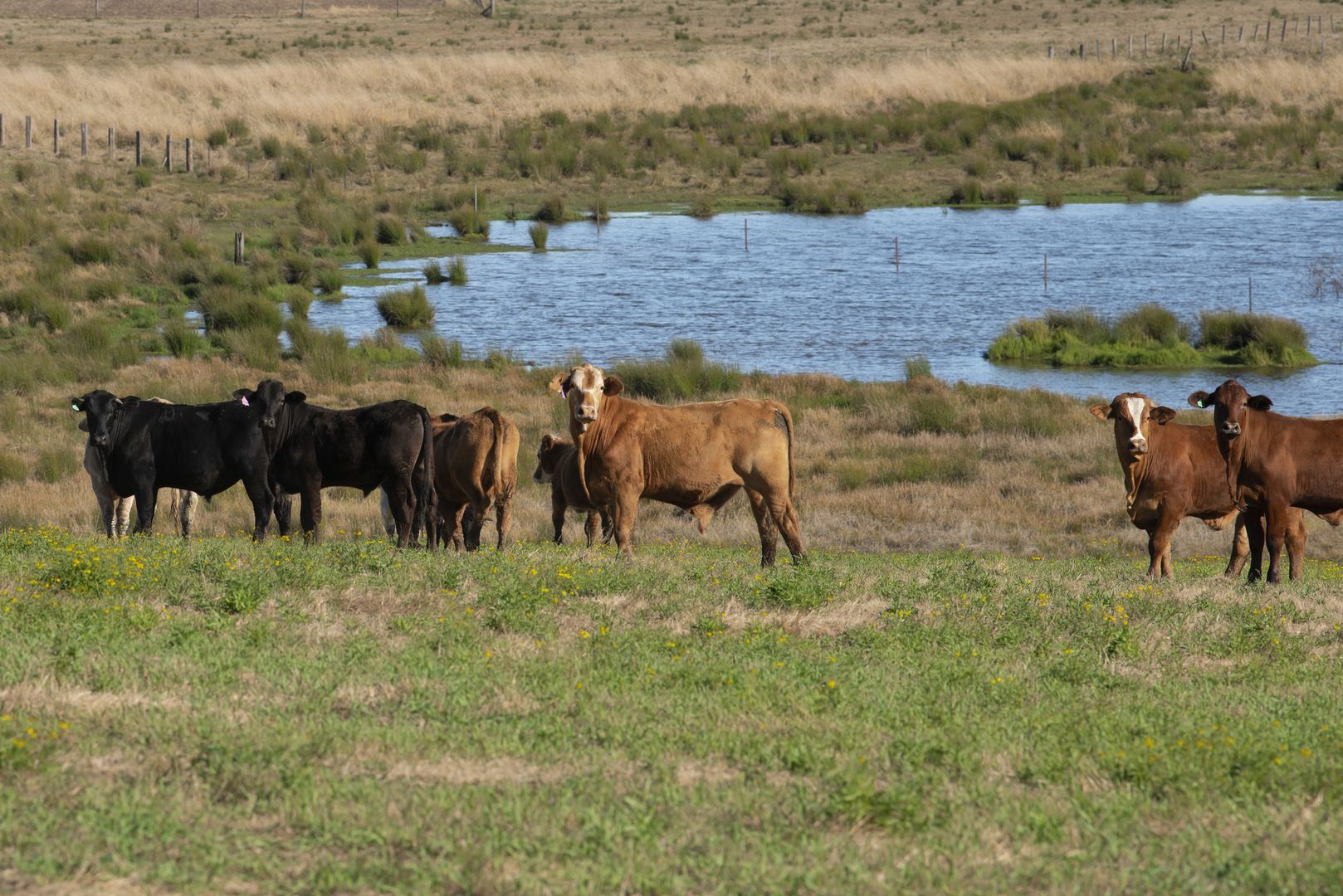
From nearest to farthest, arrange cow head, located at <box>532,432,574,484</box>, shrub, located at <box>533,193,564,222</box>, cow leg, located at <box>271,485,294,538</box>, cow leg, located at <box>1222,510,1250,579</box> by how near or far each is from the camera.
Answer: cow leg, located at <box>1222,510,1250,579</box> → cow leg, located at <box>271,485,294,538</box> → cow head, located at <box>532,432,574,484</box> → shrub, located at <box>533,193,564,222</box>

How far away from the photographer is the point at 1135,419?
42.7 ft

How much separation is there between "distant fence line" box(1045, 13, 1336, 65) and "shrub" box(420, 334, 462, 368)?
152 feet

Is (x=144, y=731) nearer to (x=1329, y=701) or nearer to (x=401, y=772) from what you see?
(x=401, y=772)

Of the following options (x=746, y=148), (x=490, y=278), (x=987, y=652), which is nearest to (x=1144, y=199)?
(x=746, y=148)

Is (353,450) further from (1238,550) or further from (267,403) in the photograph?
(1238,550)

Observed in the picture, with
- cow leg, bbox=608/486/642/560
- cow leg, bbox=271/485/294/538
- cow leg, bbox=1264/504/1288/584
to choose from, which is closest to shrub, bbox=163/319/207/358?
cow leg, bbox=271/485/294/538

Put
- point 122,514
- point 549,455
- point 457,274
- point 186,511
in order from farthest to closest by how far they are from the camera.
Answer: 1. point 457,274
2. point 549,455
3. point 186,511
4. point 122,514

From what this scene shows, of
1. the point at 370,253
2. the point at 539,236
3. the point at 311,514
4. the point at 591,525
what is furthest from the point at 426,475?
the point at 539,236

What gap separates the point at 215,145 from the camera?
5156cm

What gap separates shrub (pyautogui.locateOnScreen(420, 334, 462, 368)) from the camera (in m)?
27.3

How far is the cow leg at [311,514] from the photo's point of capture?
44.5 ft

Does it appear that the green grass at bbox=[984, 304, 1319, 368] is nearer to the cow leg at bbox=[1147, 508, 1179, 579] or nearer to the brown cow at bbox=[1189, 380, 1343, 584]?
the brown cow at bbox=[1189, 380, 1343, 584]

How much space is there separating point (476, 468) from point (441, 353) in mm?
13241

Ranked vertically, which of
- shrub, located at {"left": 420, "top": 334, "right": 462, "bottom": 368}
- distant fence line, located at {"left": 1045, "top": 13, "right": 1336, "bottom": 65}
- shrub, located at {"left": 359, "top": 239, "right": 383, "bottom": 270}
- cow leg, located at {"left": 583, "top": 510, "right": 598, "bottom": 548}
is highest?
distant fence line, located at {"left": 1045, "top": 13, "right": 1336, "bottom": 65}
